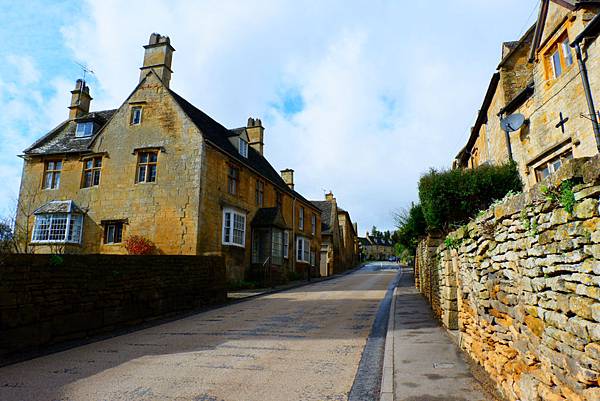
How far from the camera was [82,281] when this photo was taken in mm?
8695

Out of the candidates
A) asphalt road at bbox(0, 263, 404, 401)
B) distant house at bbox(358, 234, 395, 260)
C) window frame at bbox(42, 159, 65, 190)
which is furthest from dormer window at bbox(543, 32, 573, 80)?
distant house at bbox(358, 234, 395, 260)

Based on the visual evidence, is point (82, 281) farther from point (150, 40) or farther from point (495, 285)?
point (150, 40)

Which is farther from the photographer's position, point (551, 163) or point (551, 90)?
point (551, 163)

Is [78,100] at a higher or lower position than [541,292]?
higher

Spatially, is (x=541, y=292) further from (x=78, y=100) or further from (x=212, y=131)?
(x=78, y=100)

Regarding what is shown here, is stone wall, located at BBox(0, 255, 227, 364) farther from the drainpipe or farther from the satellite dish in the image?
the drainpipe

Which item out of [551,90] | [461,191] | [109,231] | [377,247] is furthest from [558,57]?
[377,247]

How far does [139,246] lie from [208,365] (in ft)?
46.9

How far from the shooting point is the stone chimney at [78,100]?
88.2 ft

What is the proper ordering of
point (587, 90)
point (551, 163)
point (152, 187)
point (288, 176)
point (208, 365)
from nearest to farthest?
1. point (208, 365)
2. point (587, 90)
3. point (551, 163)
4. point (152, 187)
5. point (288, 176)

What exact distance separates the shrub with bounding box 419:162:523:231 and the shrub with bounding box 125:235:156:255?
565 inches

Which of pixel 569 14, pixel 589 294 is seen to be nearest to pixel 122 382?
pixel 589 294

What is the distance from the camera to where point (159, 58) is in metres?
22.3

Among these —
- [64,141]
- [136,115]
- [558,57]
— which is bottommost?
[558,57]
